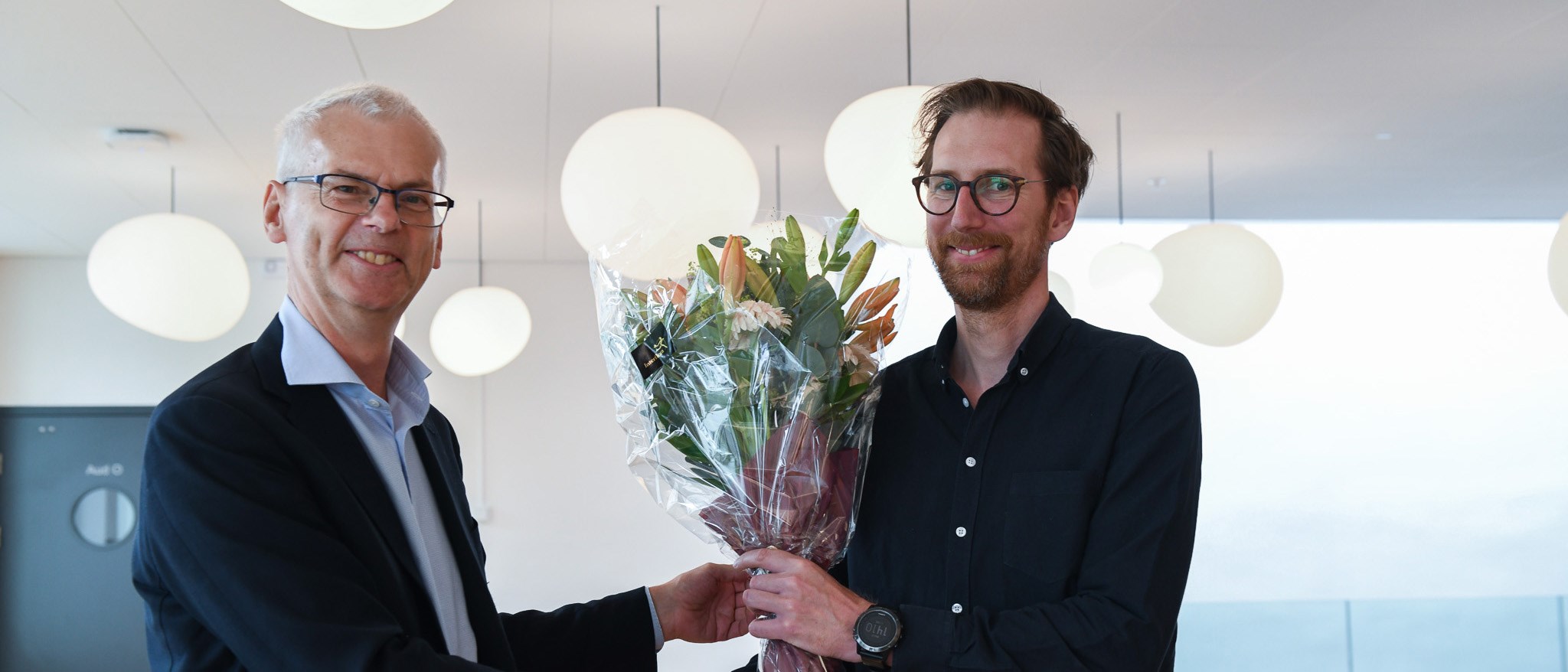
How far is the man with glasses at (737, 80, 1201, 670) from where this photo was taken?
4.78ft

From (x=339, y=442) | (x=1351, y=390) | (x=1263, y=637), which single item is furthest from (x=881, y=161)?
(x=1351, y=390)

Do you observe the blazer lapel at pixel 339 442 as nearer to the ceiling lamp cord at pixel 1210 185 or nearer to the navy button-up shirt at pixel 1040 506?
the navy button-up shirt at pixel 1040 506

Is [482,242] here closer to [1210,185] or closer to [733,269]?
[1210,185]

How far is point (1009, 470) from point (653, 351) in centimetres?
56

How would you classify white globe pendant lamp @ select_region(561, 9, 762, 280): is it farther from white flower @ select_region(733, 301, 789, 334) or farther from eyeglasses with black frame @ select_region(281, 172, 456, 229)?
white flower @ select_region(733, 301, 789, 334)

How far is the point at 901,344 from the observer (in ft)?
23.8

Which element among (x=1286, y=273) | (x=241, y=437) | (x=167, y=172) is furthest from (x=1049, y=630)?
(x=1286, y=273)

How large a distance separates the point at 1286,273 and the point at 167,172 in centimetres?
675

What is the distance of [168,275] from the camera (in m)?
4.00

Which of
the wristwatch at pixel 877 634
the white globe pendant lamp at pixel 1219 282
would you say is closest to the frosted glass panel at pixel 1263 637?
the white globe pendant lamp at pixel 1219 282

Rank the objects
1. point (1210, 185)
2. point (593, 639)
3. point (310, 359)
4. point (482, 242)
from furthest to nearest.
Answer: point (482, 242) < point (1210, 185) < point (593, 639) < point (310, 359)

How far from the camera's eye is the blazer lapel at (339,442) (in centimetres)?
146

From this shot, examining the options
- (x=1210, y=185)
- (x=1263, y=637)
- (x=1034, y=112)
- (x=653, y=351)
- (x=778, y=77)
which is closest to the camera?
(x=653, y=351)

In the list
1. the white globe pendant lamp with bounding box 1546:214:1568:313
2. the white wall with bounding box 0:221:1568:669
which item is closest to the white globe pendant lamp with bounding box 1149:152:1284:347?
the white globe pendant lamp with bounding box 1546:214:1568:313
